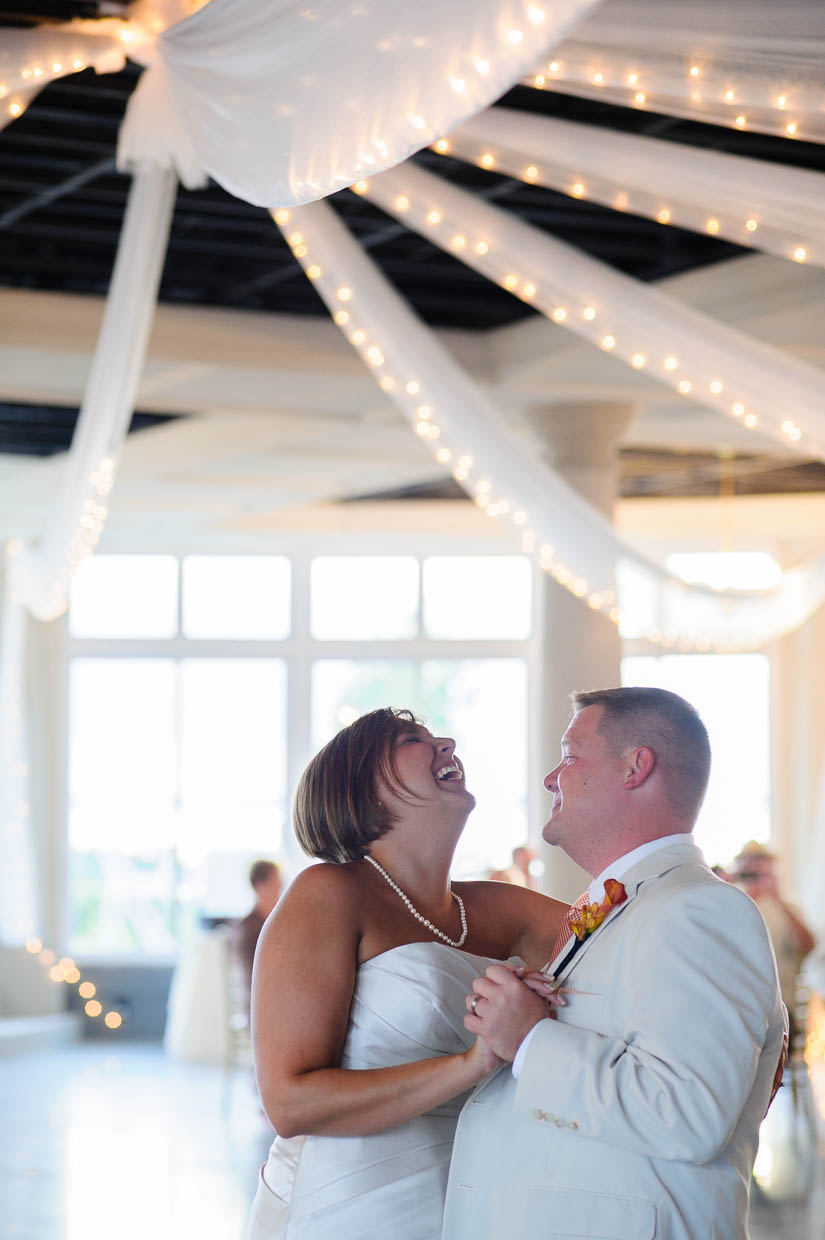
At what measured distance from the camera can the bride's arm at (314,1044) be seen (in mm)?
2336

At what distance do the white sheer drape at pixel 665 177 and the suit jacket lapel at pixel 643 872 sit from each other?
1.84 m

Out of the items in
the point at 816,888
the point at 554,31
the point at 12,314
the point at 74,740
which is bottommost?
the point at 816,888

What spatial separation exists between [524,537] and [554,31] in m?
3.29

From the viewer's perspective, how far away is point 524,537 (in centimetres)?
551

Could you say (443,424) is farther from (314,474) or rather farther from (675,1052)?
(314,474)

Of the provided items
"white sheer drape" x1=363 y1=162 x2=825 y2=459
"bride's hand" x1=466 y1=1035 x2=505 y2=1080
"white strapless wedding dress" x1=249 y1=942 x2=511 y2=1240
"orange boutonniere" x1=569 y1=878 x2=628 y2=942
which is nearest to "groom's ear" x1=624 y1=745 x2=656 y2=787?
A: "orange boutonniere" x1=569 y1=878 x2=628 y2=942

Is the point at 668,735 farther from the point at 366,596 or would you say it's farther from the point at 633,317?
the point at 366,596

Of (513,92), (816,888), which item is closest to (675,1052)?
(513,92)

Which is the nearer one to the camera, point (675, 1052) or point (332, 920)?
point (675, 1052)

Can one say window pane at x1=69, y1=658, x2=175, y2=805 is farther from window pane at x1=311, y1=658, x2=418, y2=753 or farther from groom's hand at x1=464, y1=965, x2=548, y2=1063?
groom's hand at x1=464, y1=965, x2=548, y2=1063

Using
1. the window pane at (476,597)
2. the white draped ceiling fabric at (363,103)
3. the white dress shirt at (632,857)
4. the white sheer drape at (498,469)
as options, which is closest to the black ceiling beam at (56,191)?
the white draped ceiling fabric at (363,103)

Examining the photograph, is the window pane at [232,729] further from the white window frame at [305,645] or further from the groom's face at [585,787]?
the groom's face at [585,787]

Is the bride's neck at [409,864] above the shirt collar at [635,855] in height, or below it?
below

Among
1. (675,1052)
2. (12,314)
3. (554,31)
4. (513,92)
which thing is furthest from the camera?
(12,314)
